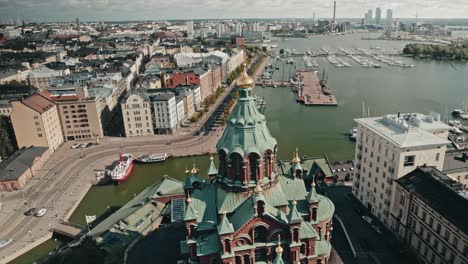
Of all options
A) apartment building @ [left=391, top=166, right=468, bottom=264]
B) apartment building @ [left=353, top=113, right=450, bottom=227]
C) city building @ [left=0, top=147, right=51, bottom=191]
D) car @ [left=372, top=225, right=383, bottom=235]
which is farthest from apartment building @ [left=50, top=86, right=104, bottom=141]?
apartment building @ [left=391, top=166, right=468, bottom=264]

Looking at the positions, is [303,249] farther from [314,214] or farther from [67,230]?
[67,230]

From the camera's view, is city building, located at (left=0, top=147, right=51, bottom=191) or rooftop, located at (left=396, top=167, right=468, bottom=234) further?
city building, located at (left=0, top=147, right=51, bottom=191)

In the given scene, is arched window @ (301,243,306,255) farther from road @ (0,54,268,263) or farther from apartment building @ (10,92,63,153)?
apartment building @ (10,92,63,153)

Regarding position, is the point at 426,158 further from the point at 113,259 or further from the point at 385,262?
the point at 113,259

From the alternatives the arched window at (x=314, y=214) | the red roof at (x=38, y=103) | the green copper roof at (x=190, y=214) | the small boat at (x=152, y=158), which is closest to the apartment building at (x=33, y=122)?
the red roof at (x=38, y=103)

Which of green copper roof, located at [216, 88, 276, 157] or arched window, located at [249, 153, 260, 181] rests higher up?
green copper roof, located at [216, 88, 276, 157]

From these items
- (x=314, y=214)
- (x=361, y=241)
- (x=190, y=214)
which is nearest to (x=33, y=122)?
(x=190, y=214)
